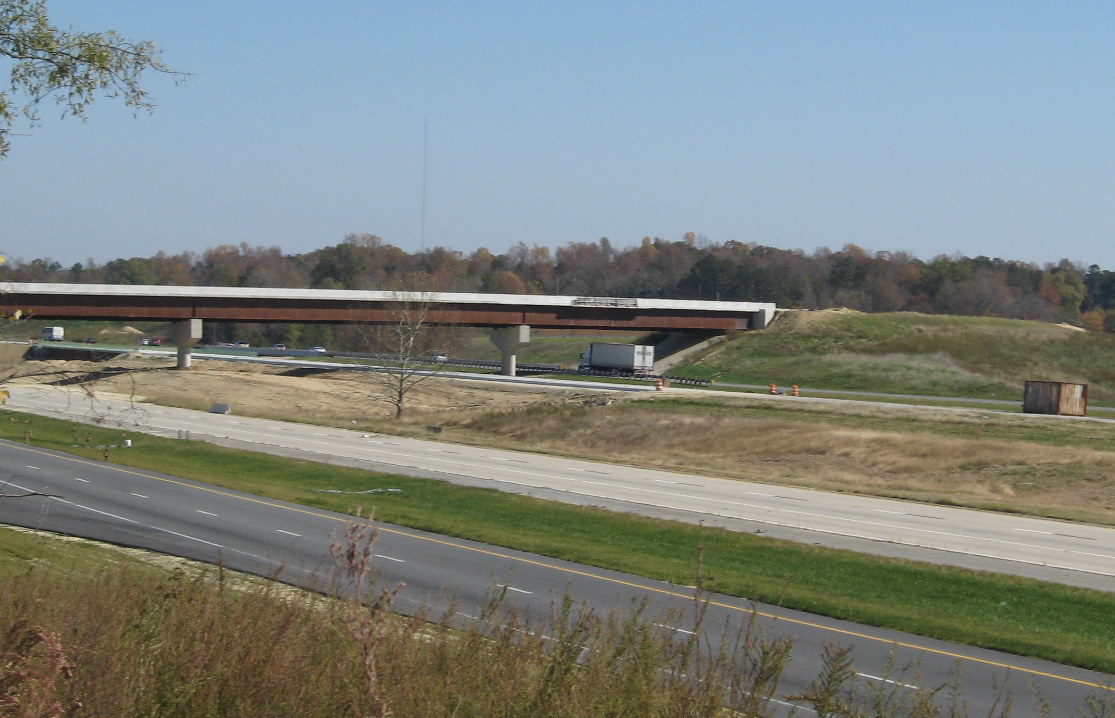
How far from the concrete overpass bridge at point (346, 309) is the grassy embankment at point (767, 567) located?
130ft

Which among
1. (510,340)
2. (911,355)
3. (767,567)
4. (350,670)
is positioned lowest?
(767,567)

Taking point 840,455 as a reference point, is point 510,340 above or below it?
above

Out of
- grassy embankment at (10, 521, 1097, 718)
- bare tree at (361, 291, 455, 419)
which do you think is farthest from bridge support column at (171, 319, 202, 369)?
grassy embankment at (10, 521, 1097, 718)

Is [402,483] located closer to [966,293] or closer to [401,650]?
[401,650]

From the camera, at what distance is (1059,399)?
64.2 m

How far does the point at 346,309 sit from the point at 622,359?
25534 mm

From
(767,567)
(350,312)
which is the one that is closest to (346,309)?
(350,312)

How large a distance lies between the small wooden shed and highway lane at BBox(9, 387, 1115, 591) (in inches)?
1234

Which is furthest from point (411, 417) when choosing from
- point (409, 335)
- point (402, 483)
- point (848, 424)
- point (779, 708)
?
point (779, 708)

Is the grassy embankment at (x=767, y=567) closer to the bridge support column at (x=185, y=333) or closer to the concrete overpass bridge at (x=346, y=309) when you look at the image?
the concrete overpass bridge at (x=346, y=309)

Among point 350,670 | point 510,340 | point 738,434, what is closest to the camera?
point 350,670

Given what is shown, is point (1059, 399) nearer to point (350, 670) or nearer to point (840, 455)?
point (840, 455)

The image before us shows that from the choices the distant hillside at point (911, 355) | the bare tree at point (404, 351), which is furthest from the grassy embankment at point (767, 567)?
the distant hillside at point (911, 355)

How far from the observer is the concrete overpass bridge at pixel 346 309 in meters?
77.3
